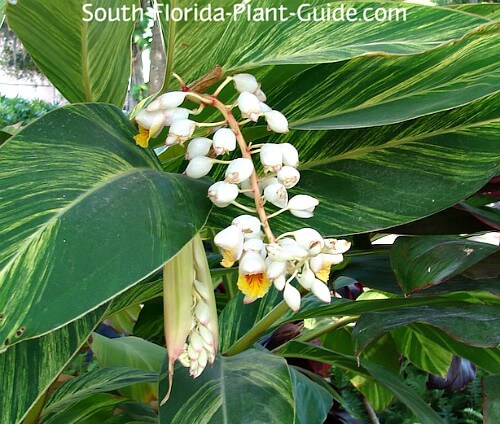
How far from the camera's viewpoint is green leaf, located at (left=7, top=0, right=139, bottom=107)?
0.50m

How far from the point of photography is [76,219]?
1.07ft

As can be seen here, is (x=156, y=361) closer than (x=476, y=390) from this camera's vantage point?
Yes

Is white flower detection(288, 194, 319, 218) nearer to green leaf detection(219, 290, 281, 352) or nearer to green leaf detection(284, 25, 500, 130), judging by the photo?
green leaf detection(284, 25, 500, 130)

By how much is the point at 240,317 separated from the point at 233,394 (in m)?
0.32

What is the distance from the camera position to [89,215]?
0.33 m

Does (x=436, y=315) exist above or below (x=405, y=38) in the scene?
below

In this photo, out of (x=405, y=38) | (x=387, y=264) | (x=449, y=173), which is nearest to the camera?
(x=405, y=38)

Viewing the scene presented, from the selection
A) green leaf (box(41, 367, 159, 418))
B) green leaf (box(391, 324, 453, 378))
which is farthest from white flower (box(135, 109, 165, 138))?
green leaf (box(391, 324, 453, 378))

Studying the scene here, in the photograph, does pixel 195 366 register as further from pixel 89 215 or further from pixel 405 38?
pixel 405 38

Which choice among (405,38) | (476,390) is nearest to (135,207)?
(405,38)

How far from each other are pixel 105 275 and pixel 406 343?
85 cm

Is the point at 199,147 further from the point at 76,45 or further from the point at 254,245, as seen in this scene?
the point at 76,45

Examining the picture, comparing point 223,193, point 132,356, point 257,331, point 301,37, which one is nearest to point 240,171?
point 223,193

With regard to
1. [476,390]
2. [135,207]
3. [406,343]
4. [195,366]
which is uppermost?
[135,207]
